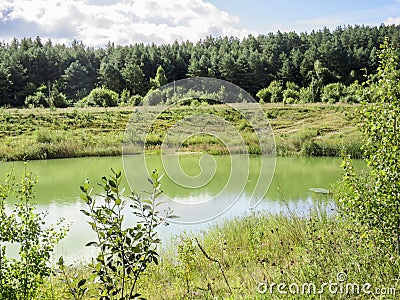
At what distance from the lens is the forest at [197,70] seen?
138 ft

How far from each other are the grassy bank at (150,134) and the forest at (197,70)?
9.39 metres

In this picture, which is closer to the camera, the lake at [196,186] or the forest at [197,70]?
the lake at [196,186]

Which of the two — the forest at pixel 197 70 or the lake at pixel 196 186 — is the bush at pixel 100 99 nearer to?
the forest at pixel 197 70

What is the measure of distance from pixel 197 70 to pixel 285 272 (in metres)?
43.8

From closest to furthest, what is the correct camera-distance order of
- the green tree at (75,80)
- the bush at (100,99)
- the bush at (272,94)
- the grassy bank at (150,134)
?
1. the grassy bank at (150,134)
2. the bush at (272,94)
3. the bush at (100,99)
4. the green tree at (75,80)

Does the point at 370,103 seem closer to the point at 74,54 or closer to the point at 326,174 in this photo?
the point at 326,174

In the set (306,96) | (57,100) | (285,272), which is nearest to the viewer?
(285,272)

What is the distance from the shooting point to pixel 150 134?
2264cm

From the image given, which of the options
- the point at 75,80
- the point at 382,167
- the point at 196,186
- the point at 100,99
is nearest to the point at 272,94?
the point at 100,99

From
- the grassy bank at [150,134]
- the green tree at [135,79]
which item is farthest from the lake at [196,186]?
the green tree at [135,79]

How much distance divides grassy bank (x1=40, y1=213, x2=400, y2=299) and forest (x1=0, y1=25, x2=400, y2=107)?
106 ft

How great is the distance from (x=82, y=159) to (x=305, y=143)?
9.66m

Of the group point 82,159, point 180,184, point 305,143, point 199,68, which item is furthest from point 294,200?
point 199,68

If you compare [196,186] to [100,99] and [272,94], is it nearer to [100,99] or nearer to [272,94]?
[272,94]
